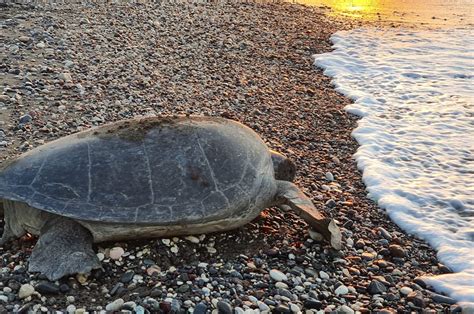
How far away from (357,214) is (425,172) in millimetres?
1600

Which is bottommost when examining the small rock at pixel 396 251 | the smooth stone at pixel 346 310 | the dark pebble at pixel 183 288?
the small rock at pixel 396 251

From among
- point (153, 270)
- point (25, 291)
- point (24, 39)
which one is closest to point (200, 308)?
point (153, 270)

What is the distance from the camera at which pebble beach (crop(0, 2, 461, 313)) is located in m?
3.56

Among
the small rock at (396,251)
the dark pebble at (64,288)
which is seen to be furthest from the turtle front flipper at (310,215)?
the dark pebble at (64,288)

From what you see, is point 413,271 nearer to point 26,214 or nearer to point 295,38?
point 26,214

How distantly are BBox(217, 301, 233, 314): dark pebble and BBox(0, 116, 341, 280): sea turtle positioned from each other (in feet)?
2.33

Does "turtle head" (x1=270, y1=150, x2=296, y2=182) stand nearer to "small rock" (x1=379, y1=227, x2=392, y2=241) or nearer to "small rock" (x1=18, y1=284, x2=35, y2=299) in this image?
"small rock" (x1=379, y1=227, x2=392, y2=241)

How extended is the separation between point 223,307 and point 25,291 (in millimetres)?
1337

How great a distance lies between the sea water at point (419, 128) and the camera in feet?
16.0

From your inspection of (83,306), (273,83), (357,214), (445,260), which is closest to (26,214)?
(83,306)

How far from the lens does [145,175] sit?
152 inches

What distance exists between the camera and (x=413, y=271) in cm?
421

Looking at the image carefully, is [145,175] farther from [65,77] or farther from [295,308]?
[65,77]

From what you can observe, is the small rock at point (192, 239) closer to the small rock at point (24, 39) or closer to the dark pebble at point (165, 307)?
the dark pebble at point (165, 307)
